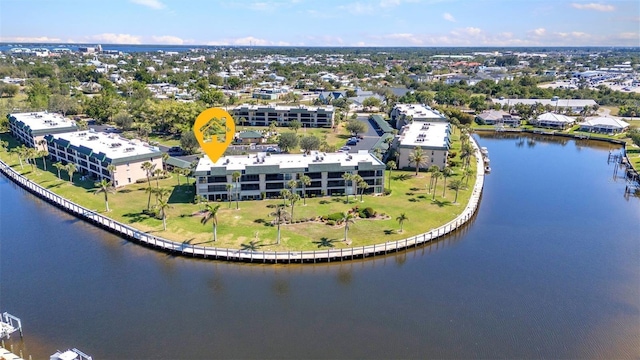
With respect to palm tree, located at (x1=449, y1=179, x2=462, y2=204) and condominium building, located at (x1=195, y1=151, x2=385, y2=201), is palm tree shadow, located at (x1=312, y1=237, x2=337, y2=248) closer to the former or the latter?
condominium building, located at (x1=195, y1=151, x2=385, y2=201)

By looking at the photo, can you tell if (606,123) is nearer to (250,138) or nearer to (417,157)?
(417,157)

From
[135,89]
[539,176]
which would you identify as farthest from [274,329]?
[135,89]

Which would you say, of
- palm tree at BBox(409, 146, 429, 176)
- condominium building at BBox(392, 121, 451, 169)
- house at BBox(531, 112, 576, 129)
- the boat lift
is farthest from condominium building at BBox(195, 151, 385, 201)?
house at BBox(531, 112, 576, 129)

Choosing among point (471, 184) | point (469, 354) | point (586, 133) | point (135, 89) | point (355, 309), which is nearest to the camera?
point (469, 354)

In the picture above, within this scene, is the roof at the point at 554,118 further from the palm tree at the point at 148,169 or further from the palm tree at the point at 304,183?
the palm tree at the point at 148,169

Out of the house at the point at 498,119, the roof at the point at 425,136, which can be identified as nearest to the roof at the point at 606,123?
the house at the point at 498,119

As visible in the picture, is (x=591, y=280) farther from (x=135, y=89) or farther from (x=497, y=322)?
(x=135, y=89)
